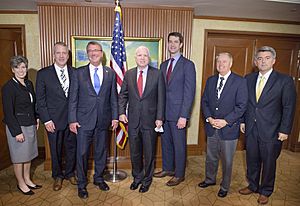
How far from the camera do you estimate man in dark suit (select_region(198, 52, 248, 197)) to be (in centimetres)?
254

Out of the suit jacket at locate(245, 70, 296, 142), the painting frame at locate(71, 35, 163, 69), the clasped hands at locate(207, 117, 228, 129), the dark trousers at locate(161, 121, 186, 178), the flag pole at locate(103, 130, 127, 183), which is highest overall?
the painting frame at locate(71, 35, 163, 69)

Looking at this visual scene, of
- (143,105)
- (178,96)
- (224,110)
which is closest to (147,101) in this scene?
(143,105)

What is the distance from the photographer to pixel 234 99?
2557mm

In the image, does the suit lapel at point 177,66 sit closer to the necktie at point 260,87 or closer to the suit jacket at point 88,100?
the suit jacket at point 88,100

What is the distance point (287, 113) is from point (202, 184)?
1314mm

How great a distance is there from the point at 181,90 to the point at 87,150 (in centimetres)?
132

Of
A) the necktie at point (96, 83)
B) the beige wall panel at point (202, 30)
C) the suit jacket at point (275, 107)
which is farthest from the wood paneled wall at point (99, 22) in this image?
the suit jacket at point (275, 107)

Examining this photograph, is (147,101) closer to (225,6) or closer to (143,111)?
(143,111)

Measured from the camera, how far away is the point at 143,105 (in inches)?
104

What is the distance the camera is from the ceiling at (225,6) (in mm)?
2963

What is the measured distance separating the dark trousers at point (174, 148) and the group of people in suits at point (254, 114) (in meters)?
0.35

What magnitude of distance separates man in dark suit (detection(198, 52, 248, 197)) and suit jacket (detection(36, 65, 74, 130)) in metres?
1.69

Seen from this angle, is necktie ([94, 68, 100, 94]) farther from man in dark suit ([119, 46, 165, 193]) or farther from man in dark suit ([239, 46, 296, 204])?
man in dark suit ([239, 46, 296, 204])

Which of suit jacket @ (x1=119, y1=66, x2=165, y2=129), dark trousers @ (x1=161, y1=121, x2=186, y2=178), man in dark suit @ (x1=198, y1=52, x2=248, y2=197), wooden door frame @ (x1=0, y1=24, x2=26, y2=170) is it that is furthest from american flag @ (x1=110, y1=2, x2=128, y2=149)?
wooden door frame @ (x1=0, y1=24, x2=26, y2=170)
